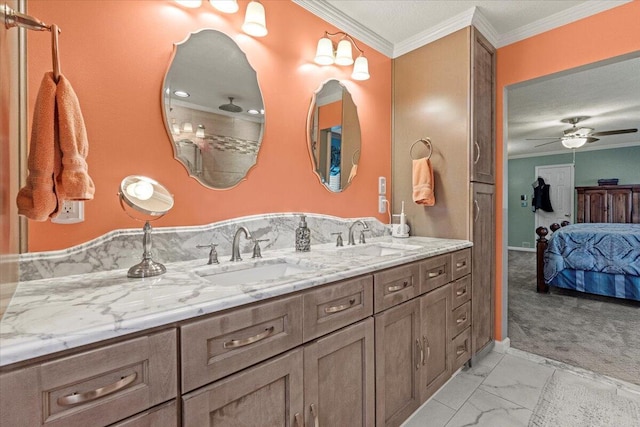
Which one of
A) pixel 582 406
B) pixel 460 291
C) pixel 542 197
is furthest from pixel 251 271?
pixel 542 197

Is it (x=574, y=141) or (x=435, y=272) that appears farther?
(x=574, y=141)

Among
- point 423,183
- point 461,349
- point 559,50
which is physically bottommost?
point 461,349

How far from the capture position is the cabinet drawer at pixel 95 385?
56cm

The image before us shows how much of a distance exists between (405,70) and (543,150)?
6197 mm

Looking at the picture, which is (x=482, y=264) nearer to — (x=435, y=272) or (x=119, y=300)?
(x=435, y=272)

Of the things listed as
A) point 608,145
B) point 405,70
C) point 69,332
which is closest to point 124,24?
point 69,332

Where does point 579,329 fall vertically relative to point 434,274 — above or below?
below

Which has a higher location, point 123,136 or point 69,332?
point 123,136

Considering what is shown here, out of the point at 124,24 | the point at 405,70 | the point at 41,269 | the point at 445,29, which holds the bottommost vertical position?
the point at 41,269

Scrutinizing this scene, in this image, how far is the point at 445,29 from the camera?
2223mm

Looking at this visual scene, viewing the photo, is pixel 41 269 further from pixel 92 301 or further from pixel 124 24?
pixel 124 24

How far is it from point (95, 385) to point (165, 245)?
75cm

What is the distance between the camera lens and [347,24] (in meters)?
2.15

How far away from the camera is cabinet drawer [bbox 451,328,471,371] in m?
1.90
